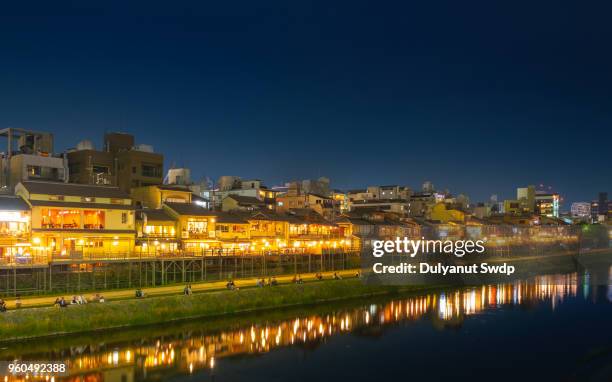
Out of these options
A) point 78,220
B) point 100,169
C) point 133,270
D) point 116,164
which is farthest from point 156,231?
point 100,169

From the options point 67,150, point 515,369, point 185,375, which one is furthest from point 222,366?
point 67,150

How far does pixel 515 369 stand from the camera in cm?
2880

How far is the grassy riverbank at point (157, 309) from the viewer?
3006 cm

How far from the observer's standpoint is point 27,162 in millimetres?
55844

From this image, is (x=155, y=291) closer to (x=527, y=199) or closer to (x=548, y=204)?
(x=527, y=199)

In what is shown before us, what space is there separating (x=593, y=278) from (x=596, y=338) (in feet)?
131

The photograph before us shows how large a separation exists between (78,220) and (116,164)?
25.4 metres

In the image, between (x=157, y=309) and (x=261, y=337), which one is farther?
(x=157, y=309)

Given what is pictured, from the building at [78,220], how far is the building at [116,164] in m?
20.1

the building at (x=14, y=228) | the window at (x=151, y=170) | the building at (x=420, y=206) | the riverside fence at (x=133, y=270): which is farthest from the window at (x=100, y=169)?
the building at (x=420, y=206)

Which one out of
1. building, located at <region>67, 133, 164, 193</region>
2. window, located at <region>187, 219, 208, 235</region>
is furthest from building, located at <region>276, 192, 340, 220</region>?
window, located at <region>187, 219, 208, 235</region>

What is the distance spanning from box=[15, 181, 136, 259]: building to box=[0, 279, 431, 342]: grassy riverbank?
315 inches

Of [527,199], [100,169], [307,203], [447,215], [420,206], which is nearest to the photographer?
[100,169]

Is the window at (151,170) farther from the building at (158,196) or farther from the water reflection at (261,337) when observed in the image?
the water reflection at (261,337)
